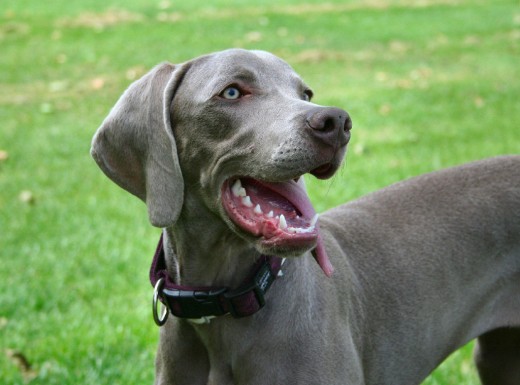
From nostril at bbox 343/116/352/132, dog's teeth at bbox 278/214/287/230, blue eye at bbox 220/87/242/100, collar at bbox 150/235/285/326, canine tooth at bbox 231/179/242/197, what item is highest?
nostril at bbox 343/116/352/132

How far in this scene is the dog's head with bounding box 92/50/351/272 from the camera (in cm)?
324

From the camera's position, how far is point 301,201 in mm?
3432

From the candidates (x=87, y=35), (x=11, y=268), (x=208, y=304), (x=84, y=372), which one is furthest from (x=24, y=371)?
(x=87, y=35)

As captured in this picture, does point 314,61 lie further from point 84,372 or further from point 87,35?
point 84,372

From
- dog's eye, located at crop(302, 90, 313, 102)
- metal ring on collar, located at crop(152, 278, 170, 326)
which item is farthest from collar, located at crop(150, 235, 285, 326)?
dog's eye, located at crop(302, 90, 313, 102)

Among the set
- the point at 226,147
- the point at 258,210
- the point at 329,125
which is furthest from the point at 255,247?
the point at 329,125

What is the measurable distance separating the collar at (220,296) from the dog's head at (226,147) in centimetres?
23

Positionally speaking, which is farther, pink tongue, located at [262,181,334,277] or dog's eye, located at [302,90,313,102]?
dog's eye, located at [302,90,313,102]

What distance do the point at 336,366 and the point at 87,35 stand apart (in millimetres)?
14820

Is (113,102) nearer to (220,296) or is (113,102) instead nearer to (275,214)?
(220,296)

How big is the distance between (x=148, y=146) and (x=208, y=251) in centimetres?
49

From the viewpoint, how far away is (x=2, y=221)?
766cm

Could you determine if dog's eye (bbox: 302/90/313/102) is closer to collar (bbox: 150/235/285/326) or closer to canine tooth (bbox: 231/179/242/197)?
canine tooth (bbox: 231/179/242/197)

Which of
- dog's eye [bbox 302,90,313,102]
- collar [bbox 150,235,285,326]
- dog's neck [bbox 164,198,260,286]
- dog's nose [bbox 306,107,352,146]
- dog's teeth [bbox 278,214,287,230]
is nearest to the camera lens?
dog's nose [bbox 306,107,352,146]
